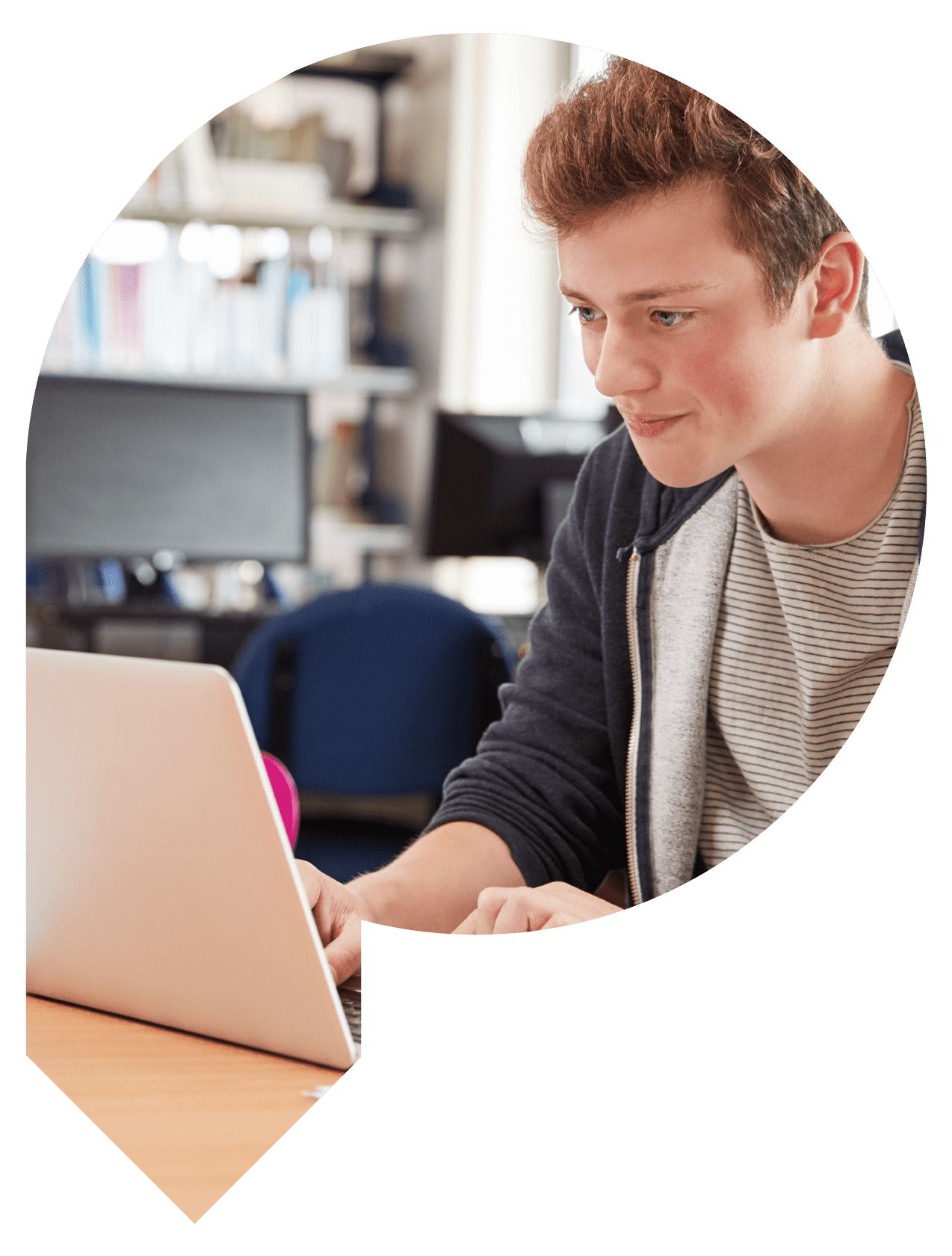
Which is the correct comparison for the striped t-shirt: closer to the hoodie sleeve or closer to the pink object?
the hoodie sleeve

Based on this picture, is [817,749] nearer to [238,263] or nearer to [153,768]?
[153,768]

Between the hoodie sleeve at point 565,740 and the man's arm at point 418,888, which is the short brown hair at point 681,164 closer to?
the hoodie sleeve at point 565,740

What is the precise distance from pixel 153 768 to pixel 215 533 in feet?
5.76

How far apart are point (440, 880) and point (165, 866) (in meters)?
0.23

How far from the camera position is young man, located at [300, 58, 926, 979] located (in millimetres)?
844

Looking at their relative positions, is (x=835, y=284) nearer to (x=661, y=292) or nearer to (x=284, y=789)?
(x=661, y=292)

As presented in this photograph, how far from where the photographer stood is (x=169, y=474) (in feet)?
8.32

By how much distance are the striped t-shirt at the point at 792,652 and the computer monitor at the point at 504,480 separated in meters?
0.16

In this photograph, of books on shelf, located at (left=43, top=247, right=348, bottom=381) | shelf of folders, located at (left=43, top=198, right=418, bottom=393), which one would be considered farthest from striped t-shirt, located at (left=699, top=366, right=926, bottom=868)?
books on shelf, located at (left=43, top=247, right=348, bottom=381)

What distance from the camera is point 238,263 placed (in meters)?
1.99

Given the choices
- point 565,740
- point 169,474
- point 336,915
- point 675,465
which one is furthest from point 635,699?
point 169,474

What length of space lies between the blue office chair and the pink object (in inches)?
0.4

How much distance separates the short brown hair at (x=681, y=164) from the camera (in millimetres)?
821

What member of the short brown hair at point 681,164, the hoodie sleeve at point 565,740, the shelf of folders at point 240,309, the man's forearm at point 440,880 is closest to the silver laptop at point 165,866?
the man's forearm at point 440,880
